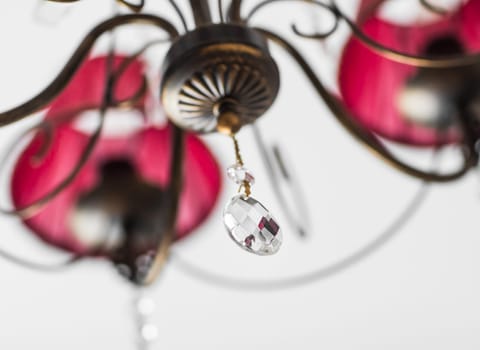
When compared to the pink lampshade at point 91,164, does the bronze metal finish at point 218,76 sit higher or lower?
higher

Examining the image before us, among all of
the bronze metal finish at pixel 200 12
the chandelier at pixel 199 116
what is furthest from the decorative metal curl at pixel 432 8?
the bronze metal finish at pixel 200 12

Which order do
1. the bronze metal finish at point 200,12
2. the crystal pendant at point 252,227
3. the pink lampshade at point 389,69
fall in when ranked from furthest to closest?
the pink lampshade at point 389,69 < the bronze metal finish at point 200,12 < the crystal pendant at point 252,227

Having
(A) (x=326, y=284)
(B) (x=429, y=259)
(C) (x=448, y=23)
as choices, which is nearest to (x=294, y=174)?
(A) (x=326, y=284)

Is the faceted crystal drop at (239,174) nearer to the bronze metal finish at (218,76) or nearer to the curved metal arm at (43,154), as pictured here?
the bronze metal finish at (218,76)

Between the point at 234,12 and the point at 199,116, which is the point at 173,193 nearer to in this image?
the point at 199,116

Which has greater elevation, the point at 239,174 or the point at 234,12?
the point at 234,12

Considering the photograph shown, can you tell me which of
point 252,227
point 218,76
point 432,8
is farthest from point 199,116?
point 432,8
